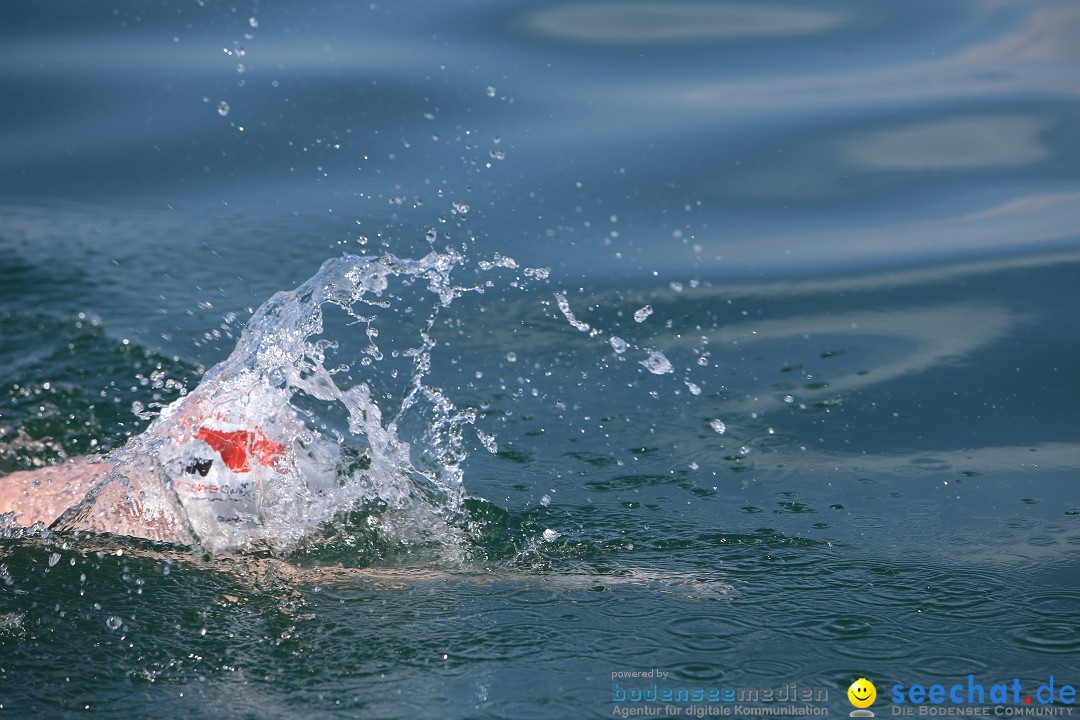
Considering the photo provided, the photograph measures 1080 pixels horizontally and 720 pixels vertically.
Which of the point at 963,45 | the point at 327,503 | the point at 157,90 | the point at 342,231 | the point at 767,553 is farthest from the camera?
the point at 963,45

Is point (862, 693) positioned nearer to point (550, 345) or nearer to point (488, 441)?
point (488, 441)

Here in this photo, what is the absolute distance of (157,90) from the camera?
6918 mm

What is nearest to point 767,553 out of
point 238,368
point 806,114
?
point 238,368

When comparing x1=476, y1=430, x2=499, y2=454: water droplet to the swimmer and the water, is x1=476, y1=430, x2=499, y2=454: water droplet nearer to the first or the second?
the water

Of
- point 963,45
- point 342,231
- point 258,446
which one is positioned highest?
point 963,45

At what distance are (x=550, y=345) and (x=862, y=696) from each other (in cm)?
260

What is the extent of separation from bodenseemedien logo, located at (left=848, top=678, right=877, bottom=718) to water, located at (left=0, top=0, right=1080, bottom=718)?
43 millimetres

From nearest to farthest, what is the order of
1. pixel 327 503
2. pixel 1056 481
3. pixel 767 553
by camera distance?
1. pixel 767 553
2. pixel 327 503
3. pixel 1056 481

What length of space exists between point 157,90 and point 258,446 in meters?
3.90

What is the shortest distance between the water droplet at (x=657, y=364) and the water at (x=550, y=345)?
0.07 feet

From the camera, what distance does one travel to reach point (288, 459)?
387 centimetres

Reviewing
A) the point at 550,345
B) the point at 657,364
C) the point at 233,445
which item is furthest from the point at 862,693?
the point at 550,345

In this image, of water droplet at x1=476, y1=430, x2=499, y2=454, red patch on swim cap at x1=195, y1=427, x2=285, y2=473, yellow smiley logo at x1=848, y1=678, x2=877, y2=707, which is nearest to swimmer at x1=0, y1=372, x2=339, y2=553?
red patch on swim cap at x1=195, y1=427, x2=285, y2=473

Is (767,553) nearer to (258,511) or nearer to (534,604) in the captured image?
(534,604)
